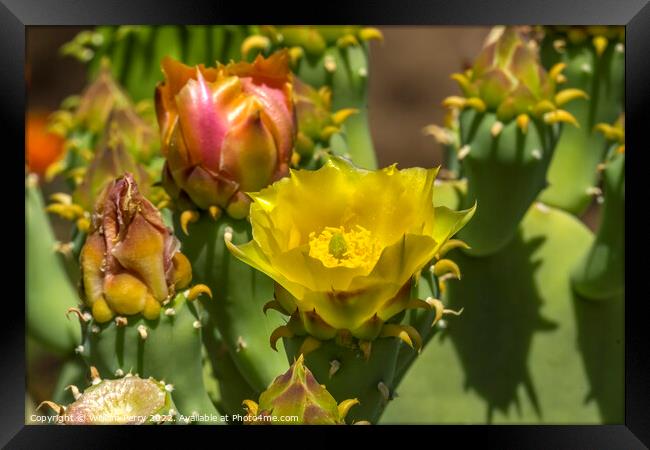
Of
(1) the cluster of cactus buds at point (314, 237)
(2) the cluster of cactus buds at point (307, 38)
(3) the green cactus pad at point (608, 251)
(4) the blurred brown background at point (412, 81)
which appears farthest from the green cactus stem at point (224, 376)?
(4) the blurred brown background at point (412, 81)

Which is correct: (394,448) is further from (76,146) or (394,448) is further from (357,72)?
(76,146)

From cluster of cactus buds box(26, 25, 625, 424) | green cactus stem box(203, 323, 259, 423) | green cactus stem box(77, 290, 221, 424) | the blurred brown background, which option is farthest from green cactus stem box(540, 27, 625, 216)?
the blurred brown background

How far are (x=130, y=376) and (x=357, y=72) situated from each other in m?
0.54

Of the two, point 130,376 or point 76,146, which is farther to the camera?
point 76,146

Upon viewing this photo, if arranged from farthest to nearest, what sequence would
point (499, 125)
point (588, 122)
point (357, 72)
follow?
point (588, 122) < point (357, 72) < point (499, 125)

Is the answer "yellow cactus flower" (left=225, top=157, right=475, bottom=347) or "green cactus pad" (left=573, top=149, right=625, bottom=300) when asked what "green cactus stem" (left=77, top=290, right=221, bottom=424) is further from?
"green cactus pad" (left=573, top=149, right=625, bottom=300)

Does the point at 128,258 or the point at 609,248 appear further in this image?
the point at 609,248

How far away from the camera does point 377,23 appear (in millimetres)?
1156

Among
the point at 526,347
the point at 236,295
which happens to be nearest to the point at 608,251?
the point at 526,347

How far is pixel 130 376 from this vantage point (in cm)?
105

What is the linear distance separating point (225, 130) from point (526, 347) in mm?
581

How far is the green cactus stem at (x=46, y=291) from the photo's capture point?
151 centimetres

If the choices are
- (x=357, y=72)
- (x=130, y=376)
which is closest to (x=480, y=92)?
(x=357, y=72)

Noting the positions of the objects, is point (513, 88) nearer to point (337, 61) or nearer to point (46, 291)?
point (337, 61)
